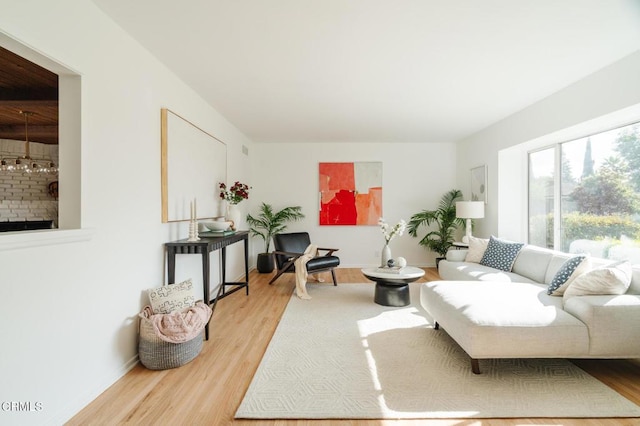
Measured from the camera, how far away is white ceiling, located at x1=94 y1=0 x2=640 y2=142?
195 cm

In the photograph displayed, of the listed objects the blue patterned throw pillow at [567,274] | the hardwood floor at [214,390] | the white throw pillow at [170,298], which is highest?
the blue patterned throw pillow at [567,274]

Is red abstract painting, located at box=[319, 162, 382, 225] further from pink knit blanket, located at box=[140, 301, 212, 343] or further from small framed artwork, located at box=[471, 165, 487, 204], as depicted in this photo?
pink knit blanket, located at box=[140, 301, 212, 343]

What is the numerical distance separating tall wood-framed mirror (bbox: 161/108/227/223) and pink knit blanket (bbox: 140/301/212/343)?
0.88 metres

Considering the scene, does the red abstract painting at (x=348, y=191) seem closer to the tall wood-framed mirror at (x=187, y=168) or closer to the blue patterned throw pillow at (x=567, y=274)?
the tall wood-framed mirror at (x=187, y=168)

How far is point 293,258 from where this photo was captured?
436 centimetres

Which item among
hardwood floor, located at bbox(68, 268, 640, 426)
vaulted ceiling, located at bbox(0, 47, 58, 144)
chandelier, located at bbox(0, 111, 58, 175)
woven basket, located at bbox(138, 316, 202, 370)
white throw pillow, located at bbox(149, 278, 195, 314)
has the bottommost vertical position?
hardwood floor, located at bbox(68, 268, 640, 426)

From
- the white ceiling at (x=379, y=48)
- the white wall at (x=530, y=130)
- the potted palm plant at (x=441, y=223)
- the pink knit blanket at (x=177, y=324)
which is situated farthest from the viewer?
the potted palm plant at (x=441, y=223)

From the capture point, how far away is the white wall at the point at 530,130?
2.68 m

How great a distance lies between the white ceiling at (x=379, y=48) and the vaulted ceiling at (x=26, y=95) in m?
0.93

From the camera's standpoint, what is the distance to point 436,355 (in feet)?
7.88

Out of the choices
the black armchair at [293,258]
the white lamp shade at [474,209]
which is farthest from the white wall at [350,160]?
the white lamp shade at [474,209]

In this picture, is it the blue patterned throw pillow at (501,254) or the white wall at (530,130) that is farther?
the blue patterned throw pillow at (501,254)

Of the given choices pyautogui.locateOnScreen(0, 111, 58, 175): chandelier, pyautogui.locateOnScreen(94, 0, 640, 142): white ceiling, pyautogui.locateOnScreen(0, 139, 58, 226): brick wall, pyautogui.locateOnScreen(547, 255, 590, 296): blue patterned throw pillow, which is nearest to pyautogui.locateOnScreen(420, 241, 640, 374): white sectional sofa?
pyautogui.locateOnScreen(547, 255, 590, 296): blue patterned throw pillow

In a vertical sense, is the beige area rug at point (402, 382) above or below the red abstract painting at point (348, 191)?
below
